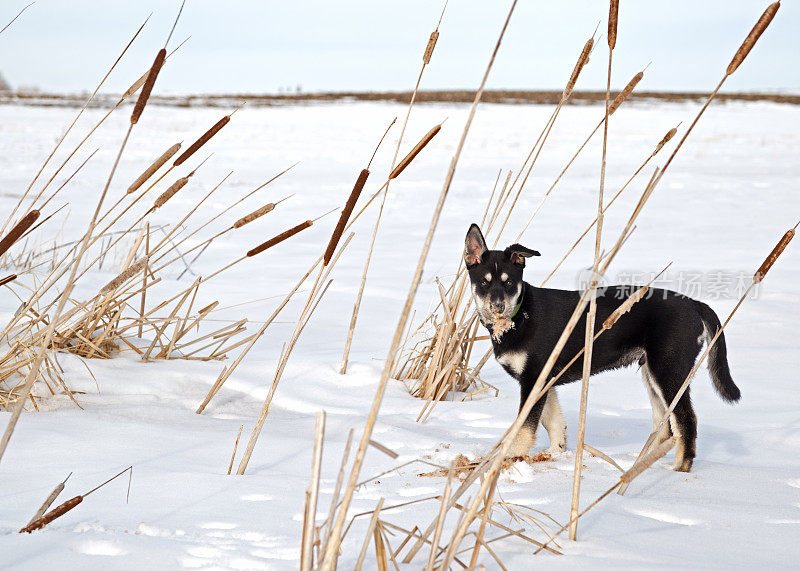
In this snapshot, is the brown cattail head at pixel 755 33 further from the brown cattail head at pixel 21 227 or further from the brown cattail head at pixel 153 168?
the brown cattail head at pixel 21 227

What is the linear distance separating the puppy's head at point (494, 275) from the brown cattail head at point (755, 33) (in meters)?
1.58

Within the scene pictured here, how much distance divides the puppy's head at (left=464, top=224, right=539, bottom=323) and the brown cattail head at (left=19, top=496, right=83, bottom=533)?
1.89 m

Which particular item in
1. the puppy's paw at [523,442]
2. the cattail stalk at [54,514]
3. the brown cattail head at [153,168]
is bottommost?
the puppy's paw at [523,442]

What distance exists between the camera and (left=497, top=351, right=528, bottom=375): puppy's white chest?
2.99 m

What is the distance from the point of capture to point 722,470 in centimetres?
255

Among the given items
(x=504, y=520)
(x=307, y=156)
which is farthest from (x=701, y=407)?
(x=307, y=156)

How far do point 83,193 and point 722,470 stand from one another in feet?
34.9

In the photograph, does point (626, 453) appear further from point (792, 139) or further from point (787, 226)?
point (792, 139)

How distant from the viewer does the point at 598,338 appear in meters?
3.01

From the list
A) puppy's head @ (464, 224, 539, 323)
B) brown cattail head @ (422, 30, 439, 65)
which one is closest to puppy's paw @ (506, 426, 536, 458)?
puppy's head @ (464, 224, 539, 323)

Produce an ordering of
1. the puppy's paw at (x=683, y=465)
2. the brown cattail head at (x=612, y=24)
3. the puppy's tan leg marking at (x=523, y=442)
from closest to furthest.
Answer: the brown cattail head at (x=612, y=24)
the puppy's paw at (x=683, y=465)
the puppy's tan leg marking at (x=523, y=442)

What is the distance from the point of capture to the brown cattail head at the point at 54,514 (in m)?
1.31

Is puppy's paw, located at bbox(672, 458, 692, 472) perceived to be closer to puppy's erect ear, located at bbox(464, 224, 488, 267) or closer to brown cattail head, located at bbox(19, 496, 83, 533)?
puppy's erect ear, located at bbox(464, 224, 488, 267)

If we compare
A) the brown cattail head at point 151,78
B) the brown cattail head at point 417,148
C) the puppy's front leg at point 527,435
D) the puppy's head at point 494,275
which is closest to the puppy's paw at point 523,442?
the puppy's front leg at point 527,435
